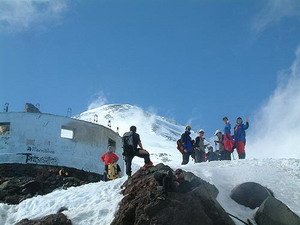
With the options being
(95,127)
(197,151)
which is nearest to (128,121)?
(95,127)

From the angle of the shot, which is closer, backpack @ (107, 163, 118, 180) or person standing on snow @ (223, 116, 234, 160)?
backpack @ (107, 163, 118, 180)

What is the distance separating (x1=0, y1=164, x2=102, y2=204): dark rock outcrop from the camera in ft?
66.3

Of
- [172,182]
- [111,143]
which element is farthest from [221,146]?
[111,143]

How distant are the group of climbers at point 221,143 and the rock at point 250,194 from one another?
16.3 ft

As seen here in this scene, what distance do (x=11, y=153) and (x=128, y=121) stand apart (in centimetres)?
16284

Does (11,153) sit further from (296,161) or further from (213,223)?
(213,223)

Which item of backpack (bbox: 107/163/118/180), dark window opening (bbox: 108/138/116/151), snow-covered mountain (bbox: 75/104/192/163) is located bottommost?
backpack (bbox: 107/163/118/180)

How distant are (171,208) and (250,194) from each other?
252cm

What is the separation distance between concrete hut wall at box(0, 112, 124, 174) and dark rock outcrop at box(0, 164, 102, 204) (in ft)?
1.36

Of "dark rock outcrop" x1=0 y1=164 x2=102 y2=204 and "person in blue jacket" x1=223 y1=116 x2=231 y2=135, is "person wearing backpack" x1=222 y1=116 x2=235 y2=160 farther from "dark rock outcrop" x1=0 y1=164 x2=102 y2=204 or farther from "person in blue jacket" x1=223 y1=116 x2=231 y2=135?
"dark rock outcrop" x1=0 y1=164 x2=102 y2=204

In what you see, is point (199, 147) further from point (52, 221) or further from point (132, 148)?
point (52, 221)

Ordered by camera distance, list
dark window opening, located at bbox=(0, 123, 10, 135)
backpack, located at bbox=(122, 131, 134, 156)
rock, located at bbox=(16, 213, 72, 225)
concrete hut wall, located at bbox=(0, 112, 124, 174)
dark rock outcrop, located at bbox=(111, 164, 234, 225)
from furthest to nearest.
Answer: dark window opening, located at bbox=(0, 123, 10, 135) → concrete hut wall, located at bbox=(0, 112, 124, 174) → backpack, located at bbox=(122, 131, 134, 156) → rock, located at bbox=(16, 213, 72, 225) → dark rock outcrop, located at bbox=(111, 164, 234, 225)

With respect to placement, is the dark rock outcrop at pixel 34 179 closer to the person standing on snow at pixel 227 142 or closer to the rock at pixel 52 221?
the rock at pixel 52 221

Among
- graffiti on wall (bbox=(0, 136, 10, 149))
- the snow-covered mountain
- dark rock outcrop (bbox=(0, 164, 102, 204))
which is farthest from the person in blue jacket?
the snow-covered mountain
